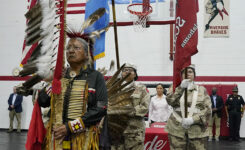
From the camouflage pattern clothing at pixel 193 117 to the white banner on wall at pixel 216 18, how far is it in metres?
7.47

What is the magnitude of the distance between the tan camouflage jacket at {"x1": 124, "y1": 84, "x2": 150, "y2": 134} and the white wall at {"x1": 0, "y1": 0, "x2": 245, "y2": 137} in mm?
7044

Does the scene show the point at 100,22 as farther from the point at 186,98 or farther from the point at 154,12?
the point at 154,12

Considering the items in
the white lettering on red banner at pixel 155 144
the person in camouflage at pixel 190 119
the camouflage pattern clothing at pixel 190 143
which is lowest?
the white lettering on red banner at pixel 155 144

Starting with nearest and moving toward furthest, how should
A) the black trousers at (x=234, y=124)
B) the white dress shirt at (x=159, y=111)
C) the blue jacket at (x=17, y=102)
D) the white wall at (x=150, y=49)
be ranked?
the white dress shirt at (x=159, y=111) → the black trousers at (x=234, y=124) → the white wall at (x=150, y=49) → the blue jacket at (x=17, y=102)

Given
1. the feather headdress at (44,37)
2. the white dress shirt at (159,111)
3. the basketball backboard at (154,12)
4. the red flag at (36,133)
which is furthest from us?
the basketball backboard at (154,12)

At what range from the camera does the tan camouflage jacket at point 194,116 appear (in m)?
4.53

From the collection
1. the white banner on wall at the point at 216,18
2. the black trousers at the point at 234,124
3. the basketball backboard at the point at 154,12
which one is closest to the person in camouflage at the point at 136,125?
the basketball backboard at the point at 154,12

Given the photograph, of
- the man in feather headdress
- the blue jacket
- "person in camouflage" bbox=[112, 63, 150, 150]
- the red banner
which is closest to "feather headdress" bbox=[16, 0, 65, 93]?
the man in feather headdress

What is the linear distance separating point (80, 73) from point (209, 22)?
9.74m

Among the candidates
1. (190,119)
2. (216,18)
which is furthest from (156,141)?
(216,18)

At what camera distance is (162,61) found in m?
12.1

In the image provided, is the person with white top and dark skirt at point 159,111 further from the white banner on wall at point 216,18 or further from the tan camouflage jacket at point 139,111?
the white banner on wall at point 216,18

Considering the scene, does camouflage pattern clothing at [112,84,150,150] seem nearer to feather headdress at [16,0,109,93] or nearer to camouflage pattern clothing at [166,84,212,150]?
camouflage pattern clothing at [166,84,212,150]

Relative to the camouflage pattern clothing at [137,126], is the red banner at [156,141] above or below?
below
